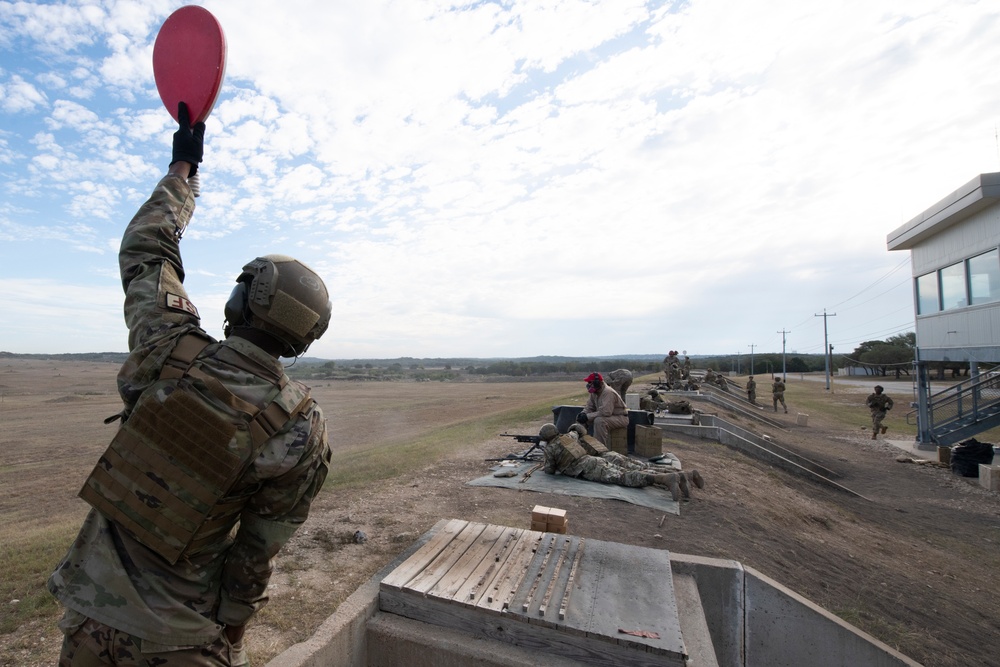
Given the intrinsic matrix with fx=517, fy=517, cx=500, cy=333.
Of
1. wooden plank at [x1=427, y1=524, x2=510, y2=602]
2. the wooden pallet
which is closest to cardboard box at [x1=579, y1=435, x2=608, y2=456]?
wooden plank at [x1=427, y1=524, x2=510, y2=602]

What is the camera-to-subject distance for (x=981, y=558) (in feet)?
26.8

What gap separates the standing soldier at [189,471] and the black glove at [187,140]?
0.30m

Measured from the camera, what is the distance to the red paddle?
2.48 m

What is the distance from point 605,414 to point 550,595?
6.02 meters

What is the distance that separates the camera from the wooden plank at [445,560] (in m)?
3.62

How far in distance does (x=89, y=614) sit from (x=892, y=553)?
9.95 metres

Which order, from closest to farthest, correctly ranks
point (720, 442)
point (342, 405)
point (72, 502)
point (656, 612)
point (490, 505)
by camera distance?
1. point (656, 612)
2. point (490, 505)
3. point (72, 502)
4. point (720, 442)
5. point (342, 405)

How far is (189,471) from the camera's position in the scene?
1.82m

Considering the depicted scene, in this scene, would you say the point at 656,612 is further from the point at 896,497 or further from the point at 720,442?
the point at 896,497

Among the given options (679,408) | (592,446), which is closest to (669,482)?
(592,446)

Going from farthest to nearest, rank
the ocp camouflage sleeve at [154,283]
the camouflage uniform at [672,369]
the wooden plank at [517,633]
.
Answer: the camouflage uniform at [672,369]
the wooden plank at [517,633]
the ocp camouflage sleeve at [154,283]

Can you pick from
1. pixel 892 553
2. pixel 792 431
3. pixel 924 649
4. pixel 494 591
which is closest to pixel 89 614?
pixel 494 591

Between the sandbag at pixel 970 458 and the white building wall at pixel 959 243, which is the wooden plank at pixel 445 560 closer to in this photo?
the sandbag at pixel 970 458

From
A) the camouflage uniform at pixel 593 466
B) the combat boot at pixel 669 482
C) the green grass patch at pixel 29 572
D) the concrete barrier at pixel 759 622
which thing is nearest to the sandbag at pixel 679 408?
the camouflage uniform at pixel 593 466
